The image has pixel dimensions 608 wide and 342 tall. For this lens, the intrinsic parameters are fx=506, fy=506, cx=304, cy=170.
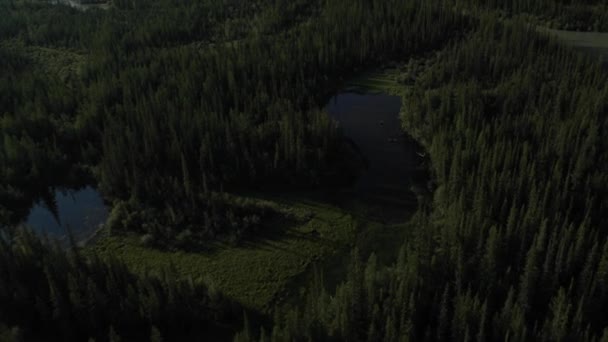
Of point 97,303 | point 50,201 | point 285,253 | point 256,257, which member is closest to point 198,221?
point 256,257

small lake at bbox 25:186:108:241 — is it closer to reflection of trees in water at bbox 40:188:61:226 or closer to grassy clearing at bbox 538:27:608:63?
reflection of trees in water at bbox 40:188:61:226

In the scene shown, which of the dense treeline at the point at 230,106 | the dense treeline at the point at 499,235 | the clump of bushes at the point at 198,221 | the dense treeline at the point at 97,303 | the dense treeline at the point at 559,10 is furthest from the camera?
the dense treeline at the point at 559,10

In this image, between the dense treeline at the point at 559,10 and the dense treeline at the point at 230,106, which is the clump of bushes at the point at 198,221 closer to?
the dense treeline at the point at 230,106

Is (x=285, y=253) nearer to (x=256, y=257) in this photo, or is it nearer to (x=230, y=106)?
(x=256, y=257)

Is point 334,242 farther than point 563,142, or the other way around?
point 563,142

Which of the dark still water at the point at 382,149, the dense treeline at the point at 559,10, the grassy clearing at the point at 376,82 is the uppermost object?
the dense treeline at the point at 559,10

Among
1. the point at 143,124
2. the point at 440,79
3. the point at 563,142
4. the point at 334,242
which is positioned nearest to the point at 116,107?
the point at 143,124

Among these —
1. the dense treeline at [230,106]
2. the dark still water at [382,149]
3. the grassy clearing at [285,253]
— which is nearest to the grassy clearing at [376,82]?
the dark still water at [382,149]

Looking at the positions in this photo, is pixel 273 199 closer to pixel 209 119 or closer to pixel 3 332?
pixel 209 119
